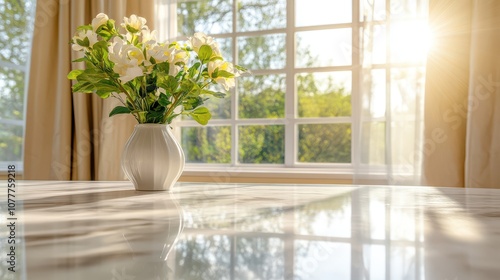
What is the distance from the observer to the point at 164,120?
3.95 feet

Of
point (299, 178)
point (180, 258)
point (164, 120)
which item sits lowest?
point (299, 178)

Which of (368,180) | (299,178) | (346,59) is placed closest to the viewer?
(368,180)

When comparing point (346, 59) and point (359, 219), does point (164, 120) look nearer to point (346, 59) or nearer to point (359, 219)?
point (359, 219)

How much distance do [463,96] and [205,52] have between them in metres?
1.80

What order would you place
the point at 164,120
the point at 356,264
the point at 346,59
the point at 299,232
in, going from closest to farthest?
1. the point at 356,264
2. the point at 299,232
3. the point at 164,120
4. the point at 346,59

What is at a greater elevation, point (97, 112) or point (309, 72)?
point (309, 72)

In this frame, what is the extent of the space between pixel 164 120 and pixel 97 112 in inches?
83.9

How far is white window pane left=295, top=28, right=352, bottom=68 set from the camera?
3.12 m

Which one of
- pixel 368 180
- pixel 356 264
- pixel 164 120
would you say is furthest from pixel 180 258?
pixel 368 180

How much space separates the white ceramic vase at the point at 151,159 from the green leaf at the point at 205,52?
0.19 m

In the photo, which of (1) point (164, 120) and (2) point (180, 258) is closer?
(2) point (180, 258)

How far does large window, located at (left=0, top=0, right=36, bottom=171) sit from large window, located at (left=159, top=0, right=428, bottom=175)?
945mm

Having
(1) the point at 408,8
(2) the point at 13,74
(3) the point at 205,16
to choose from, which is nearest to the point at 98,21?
(1) the point at 408,8

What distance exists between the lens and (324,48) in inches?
125
